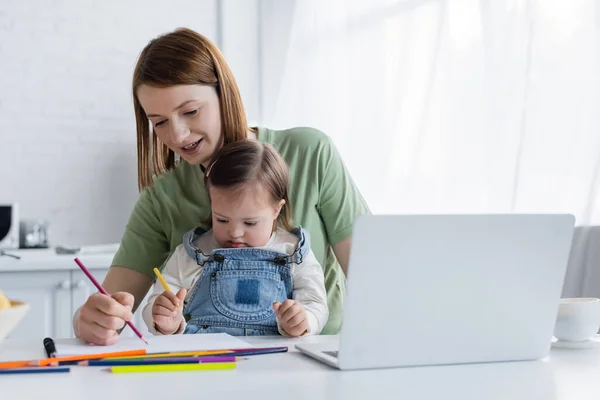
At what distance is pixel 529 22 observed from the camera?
2465 millimetres

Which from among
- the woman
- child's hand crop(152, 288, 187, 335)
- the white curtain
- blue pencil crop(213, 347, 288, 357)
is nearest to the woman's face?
the woman

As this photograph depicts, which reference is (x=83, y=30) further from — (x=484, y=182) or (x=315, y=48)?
(x=484, y=182)

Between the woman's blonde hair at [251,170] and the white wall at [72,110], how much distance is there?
92.1 inches

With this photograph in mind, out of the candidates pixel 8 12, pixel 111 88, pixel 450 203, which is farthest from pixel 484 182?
pixel 8 12

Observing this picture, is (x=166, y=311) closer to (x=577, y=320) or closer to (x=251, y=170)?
(x=251, y=170)

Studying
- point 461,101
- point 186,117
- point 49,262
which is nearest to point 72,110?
point 49,262

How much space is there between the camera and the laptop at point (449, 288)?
0.98 meters

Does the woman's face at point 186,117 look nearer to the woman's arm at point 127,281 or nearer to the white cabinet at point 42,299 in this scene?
the woman's arm at point 127,281

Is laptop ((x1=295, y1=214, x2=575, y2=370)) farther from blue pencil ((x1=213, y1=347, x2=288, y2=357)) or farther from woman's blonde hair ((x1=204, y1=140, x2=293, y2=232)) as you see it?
woman's blonde hair ((x1=204, y1=140, x2=293, y2=232))

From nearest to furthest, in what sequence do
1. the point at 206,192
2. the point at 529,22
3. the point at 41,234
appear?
1. the point at 206,192
2. the point at 529,22
3. the point at 41,234

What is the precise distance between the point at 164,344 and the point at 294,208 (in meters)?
0.68

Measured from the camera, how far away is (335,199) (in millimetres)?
1799

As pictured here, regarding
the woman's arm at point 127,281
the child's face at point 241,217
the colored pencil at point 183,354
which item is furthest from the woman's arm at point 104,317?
the woman's arm at point 127,281

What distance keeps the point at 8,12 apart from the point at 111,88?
1.84 feet
